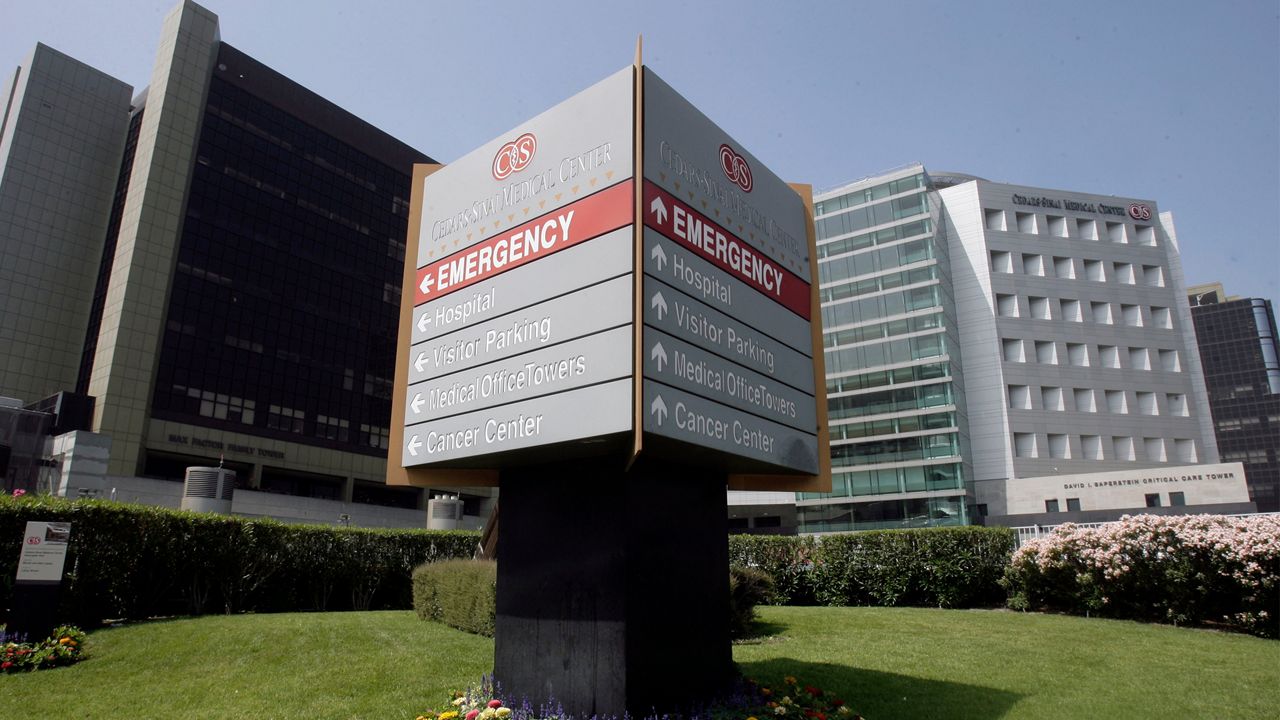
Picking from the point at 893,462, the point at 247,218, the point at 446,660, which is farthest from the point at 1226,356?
the point at 446,660

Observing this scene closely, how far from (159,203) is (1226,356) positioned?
659 feet

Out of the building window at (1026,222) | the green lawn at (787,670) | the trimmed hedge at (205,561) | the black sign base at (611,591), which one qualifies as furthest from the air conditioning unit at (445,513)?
the building window at (1026,222)

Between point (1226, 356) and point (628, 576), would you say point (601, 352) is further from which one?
point (1226, 356)

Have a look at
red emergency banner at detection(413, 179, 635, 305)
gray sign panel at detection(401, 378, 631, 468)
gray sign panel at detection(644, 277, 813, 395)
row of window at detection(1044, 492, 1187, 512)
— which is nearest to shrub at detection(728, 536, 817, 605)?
gray sign panel at detection(644, 277, 813, 395)

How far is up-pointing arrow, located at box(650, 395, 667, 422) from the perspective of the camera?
274 inches

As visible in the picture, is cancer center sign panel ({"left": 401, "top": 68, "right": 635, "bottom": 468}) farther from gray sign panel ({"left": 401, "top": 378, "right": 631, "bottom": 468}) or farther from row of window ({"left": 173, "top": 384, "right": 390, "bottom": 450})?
row of window ({"left": 173, "top": 384, "right": 390, "bottom": 450})

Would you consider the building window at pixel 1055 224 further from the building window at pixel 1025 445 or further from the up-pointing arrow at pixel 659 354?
the up-pointing arrow at pixel 659 354

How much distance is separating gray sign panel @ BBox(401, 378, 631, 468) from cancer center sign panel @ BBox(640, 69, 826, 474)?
0.36 metres

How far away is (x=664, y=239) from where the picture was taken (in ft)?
25.2

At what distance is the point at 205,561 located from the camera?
18172 mm

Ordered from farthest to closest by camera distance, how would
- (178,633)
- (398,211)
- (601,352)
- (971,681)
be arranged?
(398,211), (178,633), (971,681), (601,352)

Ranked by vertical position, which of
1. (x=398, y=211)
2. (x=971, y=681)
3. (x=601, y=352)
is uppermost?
(x=398, y=211)

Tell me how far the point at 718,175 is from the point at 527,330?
300 cm

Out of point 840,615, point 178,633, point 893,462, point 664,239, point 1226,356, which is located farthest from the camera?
point 1226,356
